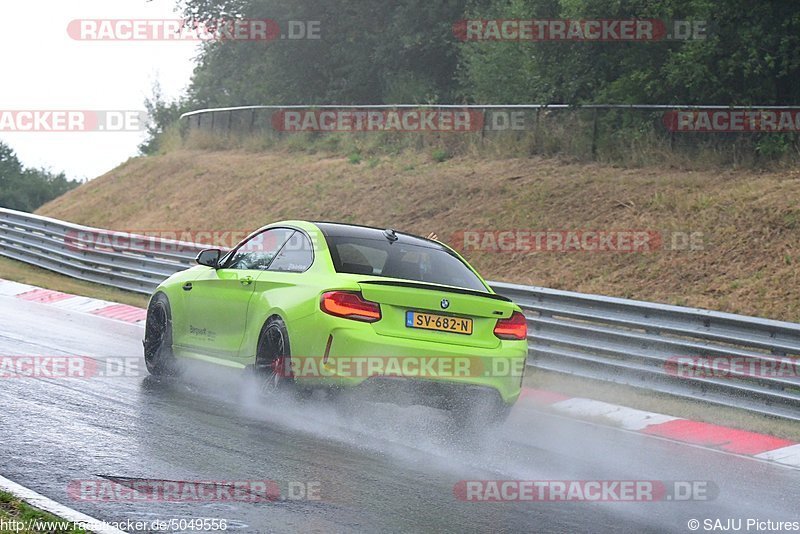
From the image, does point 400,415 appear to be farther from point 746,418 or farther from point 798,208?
point 798,208

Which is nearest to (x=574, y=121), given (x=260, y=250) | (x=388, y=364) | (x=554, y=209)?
(x=554, y=209)

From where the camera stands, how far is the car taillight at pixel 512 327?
9059 millimetres

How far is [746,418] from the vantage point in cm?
1145

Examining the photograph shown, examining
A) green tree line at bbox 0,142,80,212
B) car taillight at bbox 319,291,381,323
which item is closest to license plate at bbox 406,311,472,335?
car taillight at bbox 319,291,381,323

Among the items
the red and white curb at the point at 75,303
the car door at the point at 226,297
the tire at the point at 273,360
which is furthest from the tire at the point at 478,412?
the red and white curb at the point at 75,303

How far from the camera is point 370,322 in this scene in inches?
337

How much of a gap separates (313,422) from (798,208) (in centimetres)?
1106

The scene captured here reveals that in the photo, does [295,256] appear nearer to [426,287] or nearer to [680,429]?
[426,287]

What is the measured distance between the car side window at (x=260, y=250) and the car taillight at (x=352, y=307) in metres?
1.37

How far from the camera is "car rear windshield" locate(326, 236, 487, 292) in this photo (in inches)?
360

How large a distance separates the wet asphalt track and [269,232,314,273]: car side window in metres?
1.02

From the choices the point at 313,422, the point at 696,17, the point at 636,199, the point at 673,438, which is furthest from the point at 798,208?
the point at 313,422

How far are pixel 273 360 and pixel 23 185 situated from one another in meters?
63.7

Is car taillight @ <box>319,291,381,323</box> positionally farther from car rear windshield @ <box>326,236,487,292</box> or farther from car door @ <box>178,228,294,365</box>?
car door @ <box>178,228,294,365</box>
